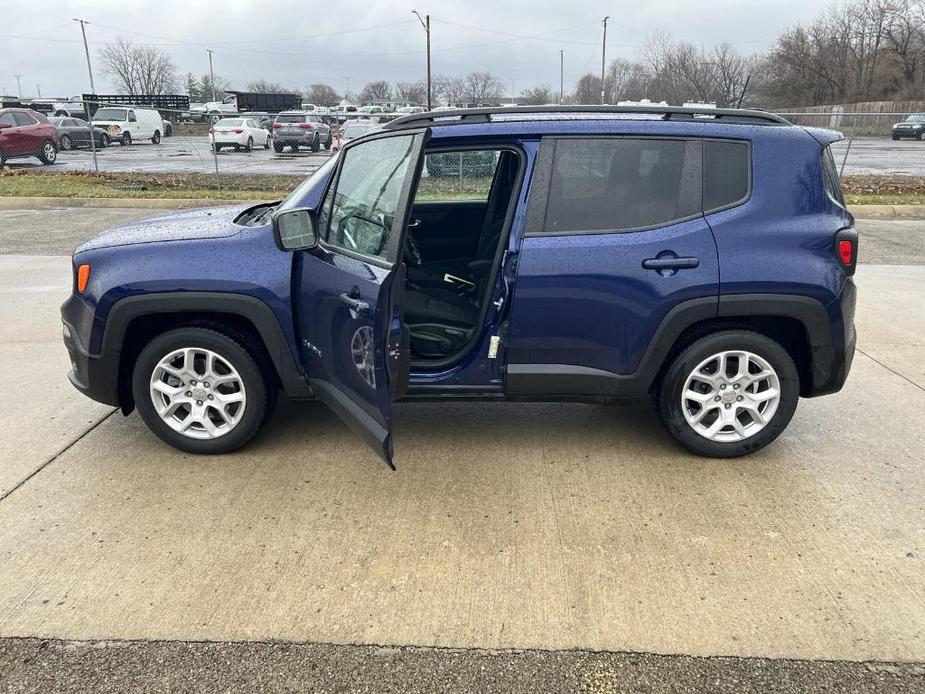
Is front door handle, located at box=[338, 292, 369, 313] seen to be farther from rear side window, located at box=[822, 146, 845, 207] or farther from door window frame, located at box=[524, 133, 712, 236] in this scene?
rear side window, located at box=[822, 146, 845, 207]

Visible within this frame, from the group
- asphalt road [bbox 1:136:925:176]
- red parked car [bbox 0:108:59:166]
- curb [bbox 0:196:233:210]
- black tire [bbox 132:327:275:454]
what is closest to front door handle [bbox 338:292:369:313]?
black tire [bbox 132:327:275:454]

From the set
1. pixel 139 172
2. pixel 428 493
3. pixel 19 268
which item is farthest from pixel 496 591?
pixel 139 172

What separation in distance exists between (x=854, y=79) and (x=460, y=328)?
67369mm

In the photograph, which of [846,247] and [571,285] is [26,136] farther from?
[846,247]

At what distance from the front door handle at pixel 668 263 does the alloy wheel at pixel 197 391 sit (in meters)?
2.14

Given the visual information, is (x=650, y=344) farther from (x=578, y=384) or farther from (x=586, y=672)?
(x=586, y=672)

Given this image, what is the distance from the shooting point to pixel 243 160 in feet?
80.2

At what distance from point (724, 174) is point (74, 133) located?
2833 cm

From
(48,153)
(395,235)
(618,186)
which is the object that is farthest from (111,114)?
(395,235)

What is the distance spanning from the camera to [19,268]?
8.45m

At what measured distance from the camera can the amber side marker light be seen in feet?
12.1

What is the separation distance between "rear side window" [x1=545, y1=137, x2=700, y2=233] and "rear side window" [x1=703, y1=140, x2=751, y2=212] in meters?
0.07

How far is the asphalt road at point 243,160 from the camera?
2002 centimetres

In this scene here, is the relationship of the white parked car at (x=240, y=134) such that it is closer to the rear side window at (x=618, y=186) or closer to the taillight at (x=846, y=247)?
the rear side window at (x=618, y=186)
